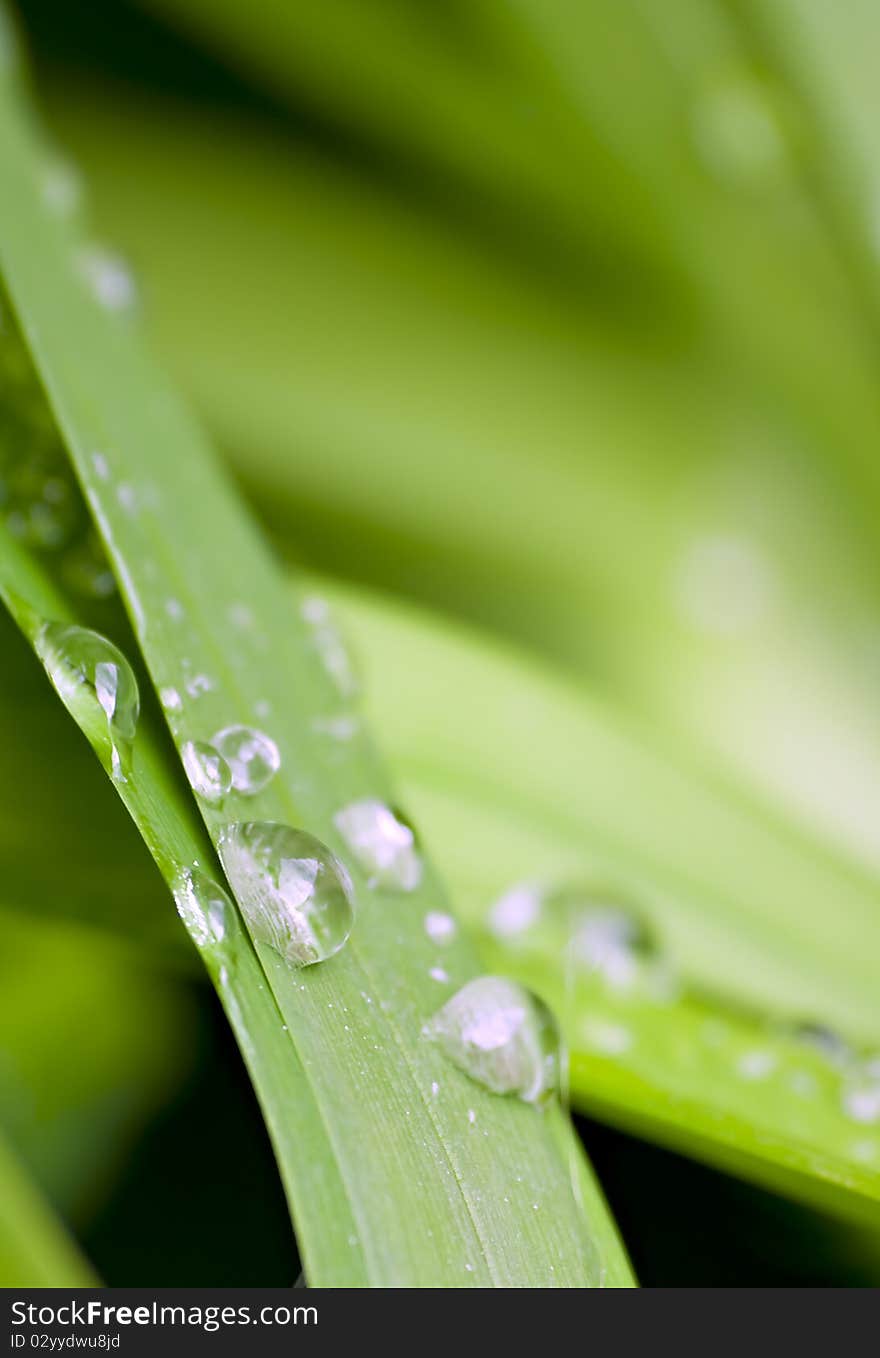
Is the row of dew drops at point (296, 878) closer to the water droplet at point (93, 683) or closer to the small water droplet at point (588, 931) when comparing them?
the water droplet at point (93, 683)

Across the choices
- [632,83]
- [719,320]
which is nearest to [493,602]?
[719,320]

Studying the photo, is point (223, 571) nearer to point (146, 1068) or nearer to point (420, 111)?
point (146, 1068)

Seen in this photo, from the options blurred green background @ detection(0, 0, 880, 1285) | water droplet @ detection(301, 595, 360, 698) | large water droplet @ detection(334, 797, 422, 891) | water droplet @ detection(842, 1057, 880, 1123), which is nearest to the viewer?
large water droplet @ detection(334, 797, 422, 891)

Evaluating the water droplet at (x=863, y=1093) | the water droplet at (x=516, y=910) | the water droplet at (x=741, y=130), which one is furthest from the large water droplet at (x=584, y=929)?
the water droplet at (x=741, y=130)

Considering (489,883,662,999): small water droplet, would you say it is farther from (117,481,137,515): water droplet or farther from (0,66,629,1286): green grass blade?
(117,481,137,515): water droplet

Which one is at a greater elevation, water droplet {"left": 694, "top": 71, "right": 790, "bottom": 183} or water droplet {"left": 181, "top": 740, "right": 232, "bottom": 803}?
water droplet {"left": 694, "top": 71, "right": 790, "bottom": 183}

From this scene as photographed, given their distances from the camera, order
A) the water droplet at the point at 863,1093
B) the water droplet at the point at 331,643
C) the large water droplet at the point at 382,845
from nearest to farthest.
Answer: the large water droplet at the point at 382,845
the water droplet at the point at 863,1093
the water droplet at the point at 331,643

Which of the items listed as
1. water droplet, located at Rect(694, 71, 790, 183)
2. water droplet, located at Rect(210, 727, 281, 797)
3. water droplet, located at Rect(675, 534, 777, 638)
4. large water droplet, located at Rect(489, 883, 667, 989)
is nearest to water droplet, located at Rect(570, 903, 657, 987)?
large water droplet, located at Rect(489, 883, 667, 989)
